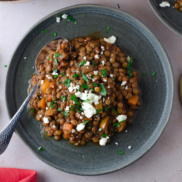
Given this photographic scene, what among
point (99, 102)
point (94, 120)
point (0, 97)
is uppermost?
point (99, 102)

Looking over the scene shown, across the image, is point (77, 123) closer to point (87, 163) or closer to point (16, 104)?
point (87, 163)

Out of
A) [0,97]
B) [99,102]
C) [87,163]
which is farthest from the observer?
[0,97]

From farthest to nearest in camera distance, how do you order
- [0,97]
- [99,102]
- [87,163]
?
[0,97], [87,163], [99,102]

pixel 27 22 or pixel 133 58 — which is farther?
pixel 27 22

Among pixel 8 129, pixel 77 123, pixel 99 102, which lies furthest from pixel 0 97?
pixel 99 102

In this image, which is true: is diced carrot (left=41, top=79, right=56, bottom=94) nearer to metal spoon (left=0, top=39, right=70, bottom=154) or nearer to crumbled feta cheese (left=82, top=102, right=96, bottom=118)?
metal spoon (left=0, top=39, right=70, bottom=154)

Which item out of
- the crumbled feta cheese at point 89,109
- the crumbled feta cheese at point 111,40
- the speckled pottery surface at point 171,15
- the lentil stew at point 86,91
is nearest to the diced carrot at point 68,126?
the lentil stew at point 86,91
